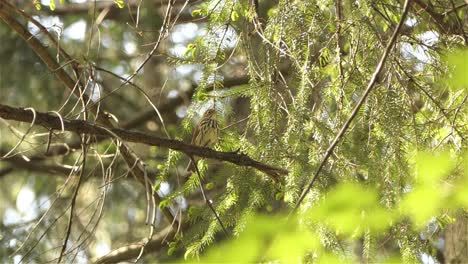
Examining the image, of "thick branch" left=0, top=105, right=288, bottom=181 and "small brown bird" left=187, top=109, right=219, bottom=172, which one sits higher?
"small brown bird" left=187, top=109, right=219, bottom=172

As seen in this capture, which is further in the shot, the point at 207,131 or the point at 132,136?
the point at 207,131

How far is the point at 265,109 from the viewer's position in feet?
8.82

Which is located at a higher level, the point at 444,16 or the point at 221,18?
the point at 221,18

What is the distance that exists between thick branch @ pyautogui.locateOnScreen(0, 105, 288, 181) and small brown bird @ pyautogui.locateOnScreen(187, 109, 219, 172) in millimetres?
408

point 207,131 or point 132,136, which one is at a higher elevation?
point 207,131

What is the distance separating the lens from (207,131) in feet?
11.6

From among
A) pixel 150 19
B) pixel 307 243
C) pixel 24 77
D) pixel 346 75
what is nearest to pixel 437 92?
pixel 346 75

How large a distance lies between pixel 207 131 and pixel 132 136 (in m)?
1.00

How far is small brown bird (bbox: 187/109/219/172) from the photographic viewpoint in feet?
10.1

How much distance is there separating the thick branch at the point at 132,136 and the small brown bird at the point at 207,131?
408 millimetres

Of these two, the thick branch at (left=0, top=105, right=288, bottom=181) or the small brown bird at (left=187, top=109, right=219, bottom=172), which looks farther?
the small brown bird at (left=187, top=109, right=219, bottom=172)

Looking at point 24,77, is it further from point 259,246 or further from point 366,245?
point 259,246

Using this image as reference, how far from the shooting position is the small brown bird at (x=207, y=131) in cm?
307

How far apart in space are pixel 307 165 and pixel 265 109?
0.96 ft
